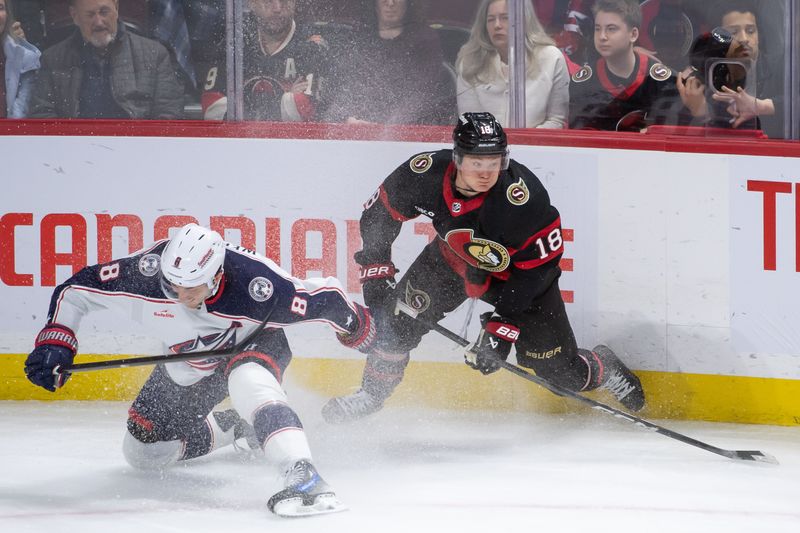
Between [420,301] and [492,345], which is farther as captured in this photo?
[420,301]

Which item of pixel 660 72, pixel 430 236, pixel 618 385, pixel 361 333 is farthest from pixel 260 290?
pixel 660 72

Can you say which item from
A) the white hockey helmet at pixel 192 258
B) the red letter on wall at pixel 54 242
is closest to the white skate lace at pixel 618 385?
the white hockey helmet at pixel 192 258

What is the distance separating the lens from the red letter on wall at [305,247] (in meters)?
4.88

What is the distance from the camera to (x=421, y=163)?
431 centimetres

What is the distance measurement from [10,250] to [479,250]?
192 centimetres

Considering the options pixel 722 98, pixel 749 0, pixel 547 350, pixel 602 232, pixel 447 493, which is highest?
pixel 749 0

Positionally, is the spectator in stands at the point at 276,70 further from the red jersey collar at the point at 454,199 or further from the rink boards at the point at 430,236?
the red jersey collar at the point at 454,199

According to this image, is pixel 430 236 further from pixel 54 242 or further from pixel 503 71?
pixel 54 242

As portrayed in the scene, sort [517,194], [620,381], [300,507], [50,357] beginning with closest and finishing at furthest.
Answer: [300,507] → [50,357] → [517,194] → [620,381]

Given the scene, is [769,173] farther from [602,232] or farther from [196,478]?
[196,478]

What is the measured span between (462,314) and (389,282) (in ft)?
1.86

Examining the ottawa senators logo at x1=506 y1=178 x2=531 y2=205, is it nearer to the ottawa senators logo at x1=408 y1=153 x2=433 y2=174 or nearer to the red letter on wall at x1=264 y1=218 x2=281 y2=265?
the ottawa senators logo at x1=408 y1=153 x2=433 y2=174

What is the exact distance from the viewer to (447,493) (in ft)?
12.2

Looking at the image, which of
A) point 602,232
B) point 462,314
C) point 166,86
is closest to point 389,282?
point 462,314
